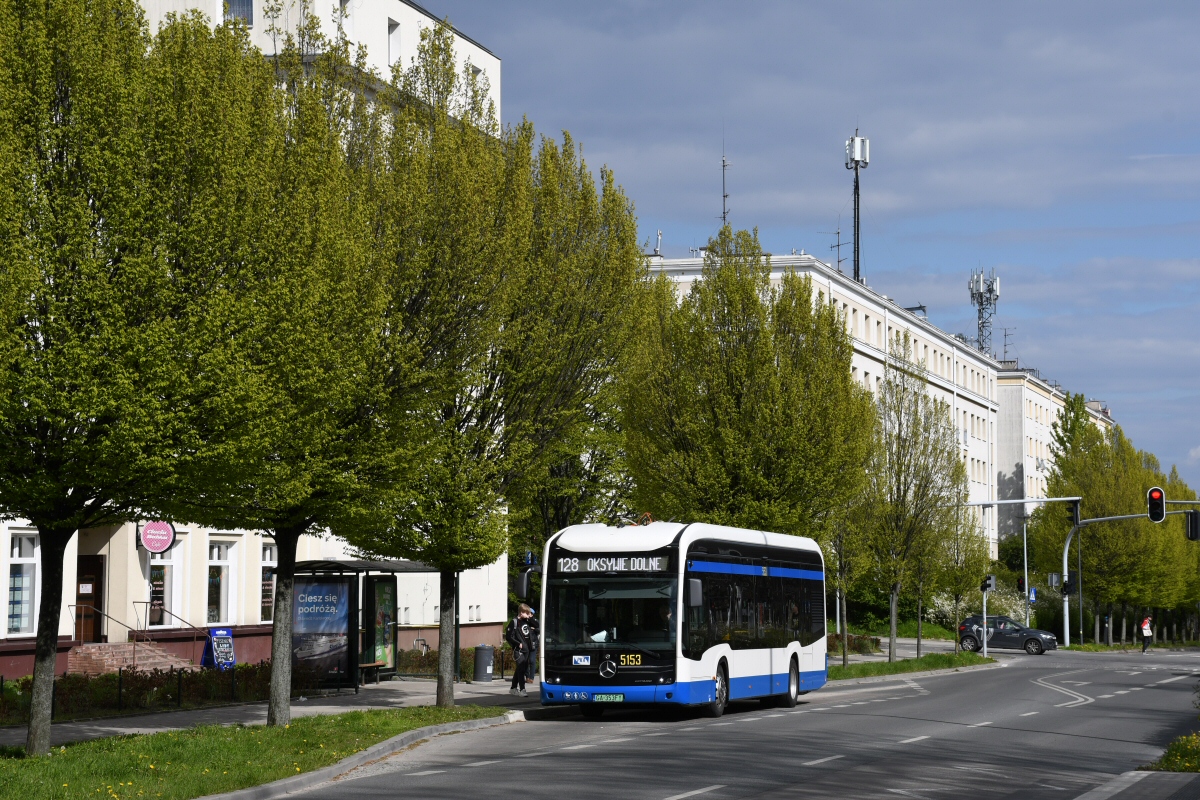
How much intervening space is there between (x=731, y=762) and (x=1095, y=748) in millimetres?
6413

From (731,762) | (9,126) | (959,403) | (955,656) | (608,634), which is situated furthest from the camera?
(959,403)

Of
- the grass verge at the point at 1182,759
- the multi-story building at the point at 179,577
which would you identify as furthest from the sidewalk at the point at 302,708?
the grass verge at the point at 1182,759

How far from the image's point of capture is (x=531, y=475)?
2631cm

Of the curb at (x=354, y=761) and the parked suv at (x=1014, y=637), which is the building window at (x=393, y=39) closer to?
the curb at (x=354, y=761)

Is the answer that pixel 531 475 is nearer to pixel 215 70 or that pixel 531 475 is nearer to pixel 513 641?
pixel 513 641

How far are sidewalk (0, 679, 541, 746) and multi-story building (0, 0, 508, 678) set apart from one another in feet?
9.15

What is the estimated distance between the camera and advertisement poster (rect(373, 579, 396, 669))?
32438 millimetres

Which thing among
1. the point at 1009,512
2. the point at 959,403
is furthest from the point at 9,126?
the point at 1009,512

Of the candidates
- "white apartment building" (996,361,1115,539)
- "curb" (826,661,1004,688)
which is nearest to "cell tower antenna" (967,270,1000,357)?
"white apartment building" (996,361,1115,539)

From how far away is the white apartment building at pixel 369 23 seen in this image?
131 feet

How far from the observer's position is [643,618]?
24984 millimetres

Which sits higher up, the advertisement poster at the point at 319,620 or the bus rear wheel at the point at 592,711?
the advertisement poster at the point at 319,620

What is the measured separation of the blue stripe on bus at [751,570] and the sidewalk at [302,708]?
4139 mm

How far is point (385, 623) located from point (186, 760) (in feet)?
56.6
